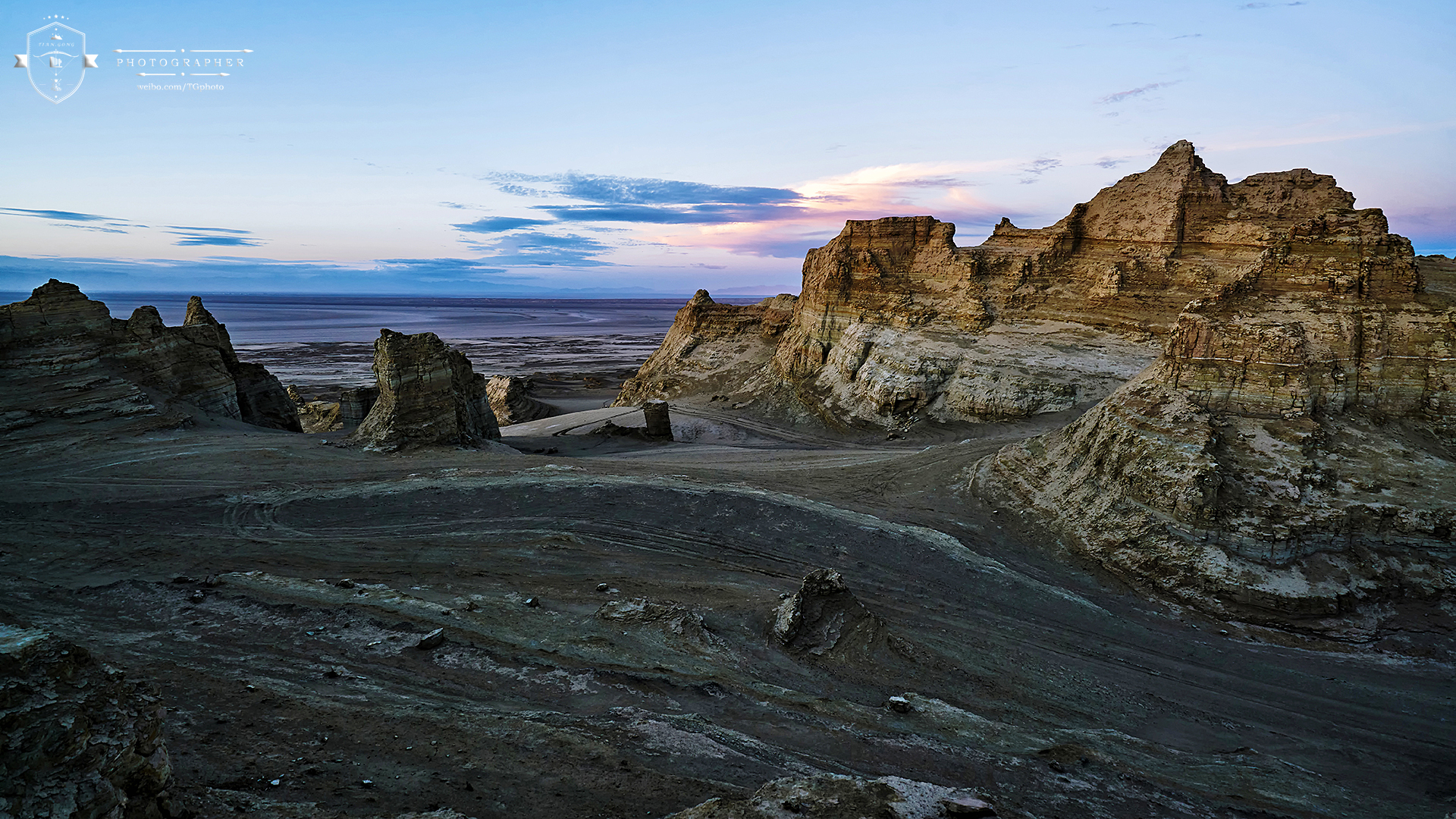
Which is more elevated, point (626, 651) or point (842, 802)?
point (842, 802)

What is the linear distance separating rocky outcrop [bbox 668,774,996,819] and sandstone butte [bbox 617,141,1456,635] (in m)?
10.2

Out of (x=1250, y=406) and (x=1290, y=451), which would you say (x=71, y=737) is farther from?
(x=1250, y=406)

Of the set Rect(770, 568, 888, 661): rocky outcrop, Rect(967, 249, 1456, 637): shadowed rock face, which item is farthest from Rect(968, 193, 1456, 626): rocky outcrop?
Rect(770, 568, 888, 661): rocky outcrop

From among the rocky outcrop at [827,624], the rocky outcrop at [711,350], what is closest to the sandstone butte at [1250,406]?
the rocky outcrop at [827,624]

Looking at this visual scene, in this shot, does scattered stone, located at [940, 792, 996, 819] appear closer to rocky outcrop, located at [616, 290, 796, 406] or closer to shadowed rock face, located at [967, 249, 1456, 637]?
shadowed rock face, located at [967, 249, 1456, 637]

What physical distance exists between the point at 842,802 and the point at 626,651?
15.0ft

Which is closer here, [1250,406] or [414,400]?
[1250,406]

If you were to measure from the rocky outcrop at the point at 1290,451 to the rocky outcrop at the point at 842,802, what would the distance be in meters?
10.2

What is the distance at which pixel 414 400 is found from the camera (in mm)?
20406

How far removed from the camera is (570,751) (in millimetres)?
6527

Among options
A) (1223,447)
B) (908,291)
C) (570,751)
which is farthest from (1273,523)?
(908,291)

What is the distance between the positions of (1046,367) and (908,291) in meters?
8.49

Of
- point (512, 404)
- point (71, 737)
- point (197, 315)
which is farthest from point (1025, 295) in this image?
point (197, 315)

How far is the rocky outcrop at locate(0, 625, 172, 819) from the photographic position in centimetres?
406
